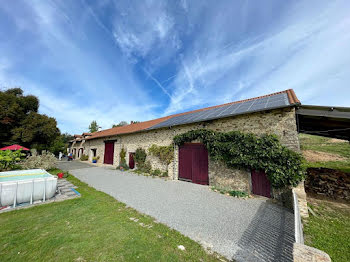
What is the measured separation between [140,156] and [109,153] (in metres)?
6.29

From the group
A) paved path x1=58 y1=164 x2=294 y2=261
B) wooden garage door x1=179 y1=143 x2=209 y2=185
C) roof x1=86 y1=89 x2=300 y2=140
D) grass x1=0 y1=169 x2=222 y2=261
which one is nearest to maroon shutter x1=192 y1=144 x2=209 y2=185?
wooden garage door x1=179 y1=143 x2=209 y2=185

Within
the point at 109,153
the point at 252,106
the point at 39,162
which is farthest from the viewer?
the point at 109,153

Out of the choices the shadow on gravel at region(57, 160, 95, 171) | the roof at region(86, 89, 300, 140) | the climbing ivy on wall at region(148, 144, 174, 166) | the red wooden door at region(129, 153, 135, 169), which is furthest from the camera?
the shadow on gravel at region(57, 160, 95, 171)

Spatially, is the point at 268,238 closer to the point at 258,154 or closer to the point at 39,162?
the point at 258,154

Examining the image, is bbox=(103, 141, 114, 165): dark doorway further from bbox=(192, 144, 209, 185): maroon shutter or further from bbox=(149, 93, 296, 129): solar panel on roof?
bbox=(192, 144, 209, 185): maroon shutter

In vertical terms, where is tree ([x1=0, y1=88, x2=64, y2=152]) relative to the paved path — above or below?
above

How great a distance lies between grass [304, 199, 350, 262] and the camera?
2619mm

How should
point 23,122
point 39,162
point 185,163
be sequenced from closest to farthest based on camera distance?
point 185,163 < point 39,162 < point 23,122

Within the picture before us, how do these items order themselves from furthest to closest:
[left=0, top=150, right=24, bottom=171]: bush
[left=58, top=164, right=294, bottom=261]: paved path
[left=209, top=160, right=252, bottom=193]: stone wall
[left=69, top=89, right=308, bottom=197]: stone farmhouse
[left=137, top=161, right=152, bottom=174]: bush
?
[left=137, top=161, right=152, bottom=174]: bush, [left=0, top=150, right=24, bottom=171]: bush, [left=209, top=160, right=252, bottom=193]: stone wall, [left=69, top=89, right=308, bottom=197]: stone farmhouse, [left=58, top=164, right=294, bottom=261]: paved path

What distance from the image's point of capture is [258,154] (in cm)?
527

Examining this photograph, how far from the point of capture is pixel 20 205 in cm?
431

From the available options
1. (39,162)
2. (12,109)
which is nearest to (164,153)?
(39,162)

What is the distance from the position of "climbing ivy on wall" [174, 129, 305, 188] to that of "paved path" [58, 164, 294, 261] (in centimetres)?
112

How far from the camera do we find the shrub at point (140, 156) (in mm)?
10317
